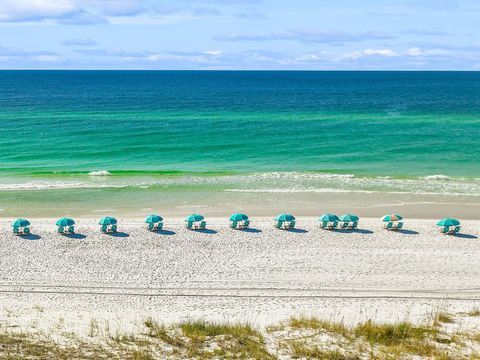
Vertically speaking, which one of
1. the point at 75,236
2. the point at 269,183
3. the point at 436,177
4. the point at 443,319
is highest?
the point at 436,177

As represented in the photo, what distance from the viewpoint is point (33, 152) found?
54.8 metres

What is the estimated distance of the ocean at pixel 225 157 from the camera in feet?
127

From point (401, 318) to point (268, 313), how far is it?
4.65 metres

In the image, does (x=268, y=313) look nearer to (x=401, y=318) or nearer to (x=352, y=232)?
(x=401, y=318)

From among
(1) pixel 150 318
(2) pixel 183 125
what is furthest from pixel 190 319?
(2) pixel 183 125

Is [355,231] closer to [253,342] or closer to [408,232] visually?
[408,232]

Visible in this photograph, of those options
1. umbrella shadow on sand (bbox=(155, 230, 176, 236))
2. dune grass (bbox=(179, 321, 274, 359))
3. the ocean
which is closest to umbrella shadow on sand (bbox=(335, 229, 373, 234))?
the ocean

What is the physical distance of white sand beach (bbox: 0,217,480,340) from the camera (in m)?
20.5

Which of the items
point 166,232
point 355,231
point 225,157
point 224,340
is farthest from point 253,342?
point 225,157

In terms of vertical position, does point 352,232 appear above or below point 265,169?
below

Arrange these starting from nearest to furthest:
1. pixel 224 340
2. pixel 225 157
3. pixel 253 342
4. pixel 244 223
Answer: pixel 253 342, pixel 224 340, pixel 244 223, pixel 225 157

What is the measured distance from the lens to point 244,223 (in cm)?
2995

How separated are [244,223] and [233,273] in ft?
19.8

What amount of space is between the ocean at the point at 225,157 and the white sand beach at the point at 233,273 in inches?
272
